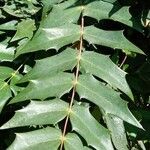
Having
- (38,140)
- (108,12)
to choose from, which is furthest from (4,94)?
(108,12)

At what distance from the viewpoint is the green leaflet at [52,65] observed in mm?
1451

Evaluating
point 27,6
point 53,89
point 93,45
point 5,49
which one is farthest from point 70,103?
point 27,6

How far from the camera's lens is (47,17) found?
1.66m

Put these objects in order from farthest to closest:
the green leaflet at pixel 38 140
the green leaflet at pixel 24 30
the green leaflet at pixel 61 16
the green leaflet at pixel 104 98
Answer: the green leaflet at pixel 24 30 < the green leaflet at pixel 61 16 < the green leaflet at pixel 104 98 < the green leaflet at pixel 38 140

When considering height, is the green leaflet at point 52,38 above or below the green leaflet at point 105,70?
above

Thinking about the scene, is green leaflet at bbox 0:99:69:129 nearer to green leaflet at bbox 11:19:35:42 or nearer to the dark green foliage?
the dark green foliage

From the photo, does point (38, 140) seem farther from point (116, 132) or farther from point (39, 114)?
point (116, 132)

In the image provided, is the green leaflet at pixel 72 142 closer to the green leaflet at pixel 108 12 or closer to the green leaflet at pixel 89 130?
the green leaflet at pixel 89 130

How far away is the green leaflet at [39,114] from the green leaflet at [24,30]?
0.45m

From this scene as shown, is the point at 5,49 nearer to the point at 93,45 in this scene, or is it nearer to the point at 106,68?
the point at 93,45

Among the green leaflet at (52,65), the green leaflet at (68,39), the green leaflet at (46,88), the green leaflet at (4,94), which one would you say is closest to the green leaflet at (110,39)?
the green leaflet at (68,39)

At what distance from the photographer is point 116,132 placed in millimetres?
1470

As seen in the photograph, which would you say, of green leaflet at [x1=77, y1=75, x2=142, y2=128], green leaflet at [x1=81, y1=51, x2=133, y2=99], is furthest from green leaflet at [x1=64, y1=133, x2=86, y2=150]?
green leaflet at [x1=81, y1=51, x2=133, y2=99]

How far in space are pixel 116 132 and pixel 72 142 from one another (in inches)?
9.0
